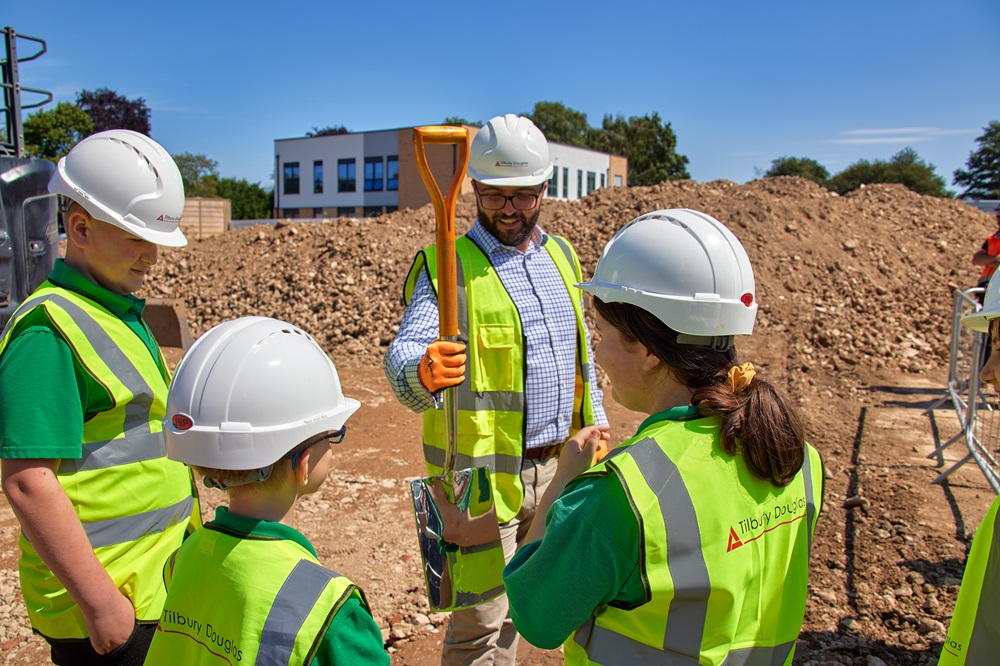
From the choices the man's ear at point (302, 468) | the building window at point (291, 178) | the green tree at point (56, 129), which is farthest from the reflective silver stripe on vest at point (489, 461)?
the building window at point (291, 178)

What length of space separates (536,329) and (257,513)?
142 centimetres

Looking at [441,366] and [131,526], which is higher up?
[441,366]

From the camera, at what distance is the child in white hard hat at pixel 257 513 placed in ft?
4.43

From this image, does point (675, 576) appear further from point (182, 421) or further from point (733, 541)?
point (182, 421)

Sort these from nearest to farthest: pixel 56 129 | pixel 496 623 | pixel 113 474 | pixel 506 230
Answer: pixel 113 474
pixel 496 623
pixel 506 230
pixel 56 129

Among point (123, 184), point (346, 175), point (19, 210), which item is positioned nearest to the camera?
point (123, 184)

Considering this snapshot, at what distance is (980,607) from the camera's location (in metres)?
1.46

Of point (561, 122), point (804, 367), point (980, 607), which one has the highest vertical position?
point (561, 122)

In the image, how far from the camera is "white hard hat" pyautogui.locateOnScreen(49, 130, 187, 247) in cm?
203

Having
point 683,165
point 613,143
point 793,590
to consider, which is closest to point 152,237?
point 793,590

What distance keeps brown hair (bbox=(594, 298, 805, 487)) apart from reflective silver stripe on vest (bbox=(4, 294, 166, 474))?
138 centimetres

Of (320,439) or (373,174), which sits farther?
(373,174)

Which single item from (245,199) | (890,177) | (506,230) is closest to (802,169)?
(890,177)

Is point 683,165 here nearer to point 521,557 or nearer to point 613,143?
point 613,143
